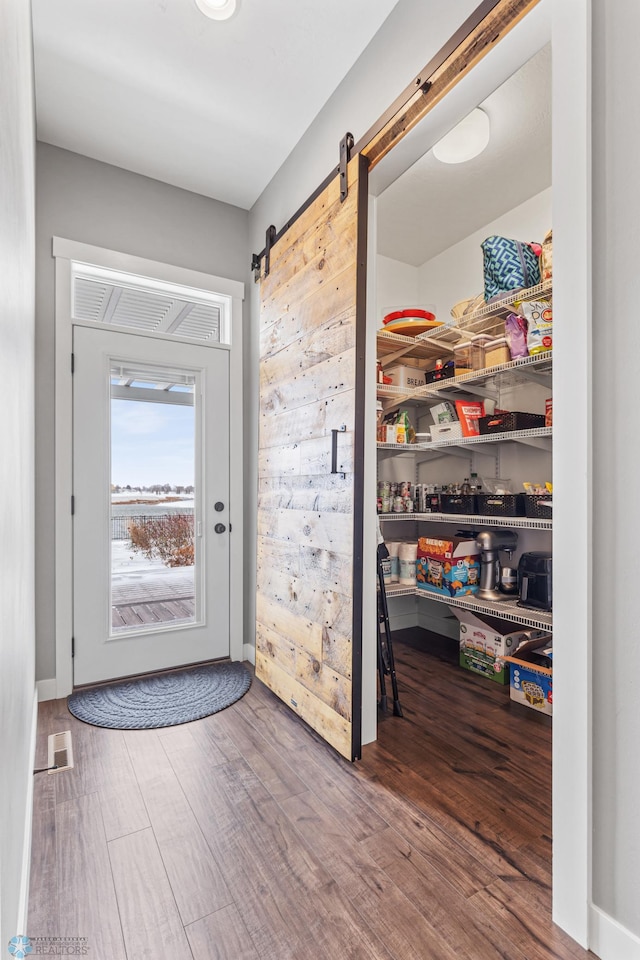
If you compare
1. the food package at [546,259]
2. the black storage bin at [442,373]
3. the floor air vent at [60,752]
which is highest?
the food package at [546,259]

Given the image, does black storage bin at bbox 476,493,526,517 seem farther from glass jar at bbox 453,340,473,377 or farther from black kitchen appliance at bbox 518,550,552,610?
glass jar at bbox 453,340,473,377

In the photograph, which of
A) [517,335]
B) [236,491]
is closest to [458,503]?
[517,335]

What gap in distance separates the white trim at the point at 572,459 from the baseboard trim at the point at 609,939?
19 mm

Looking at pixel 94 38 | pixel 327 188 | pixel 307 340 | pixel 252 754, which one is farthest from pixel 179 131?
pixel 252 754

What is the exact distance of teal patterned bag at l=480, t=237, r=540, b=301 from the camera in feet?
8.28

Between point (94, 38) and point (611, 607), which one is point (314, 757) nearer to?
point (611, 607)

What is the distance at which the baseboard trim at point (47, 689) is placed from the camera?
2.57 metres

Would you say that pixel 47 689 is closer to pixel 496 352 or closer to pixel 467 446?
pixel 467 446

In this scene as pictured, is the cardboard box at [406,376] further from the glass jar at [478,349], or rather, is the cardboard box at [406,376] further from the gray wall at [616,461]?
the gray wall at [616,461]

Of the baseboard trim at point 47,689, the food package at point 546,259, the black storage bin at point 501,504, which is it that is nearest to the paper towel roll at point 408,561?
the black storage bin at point 501,504

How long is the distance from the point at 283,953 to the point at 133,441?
94.5 inches

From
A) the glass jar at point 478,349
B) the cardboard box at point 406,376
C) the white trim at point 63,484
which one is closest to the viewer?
the white trim at point 63,484

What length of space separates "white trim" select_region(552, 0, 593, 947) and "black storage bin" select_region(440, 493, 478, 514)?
157cm

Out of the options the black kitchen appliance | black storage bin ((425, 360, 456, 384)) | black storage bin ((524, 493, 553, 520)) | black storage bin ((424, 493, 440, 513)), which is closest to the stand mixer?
the black kitchen appliance
